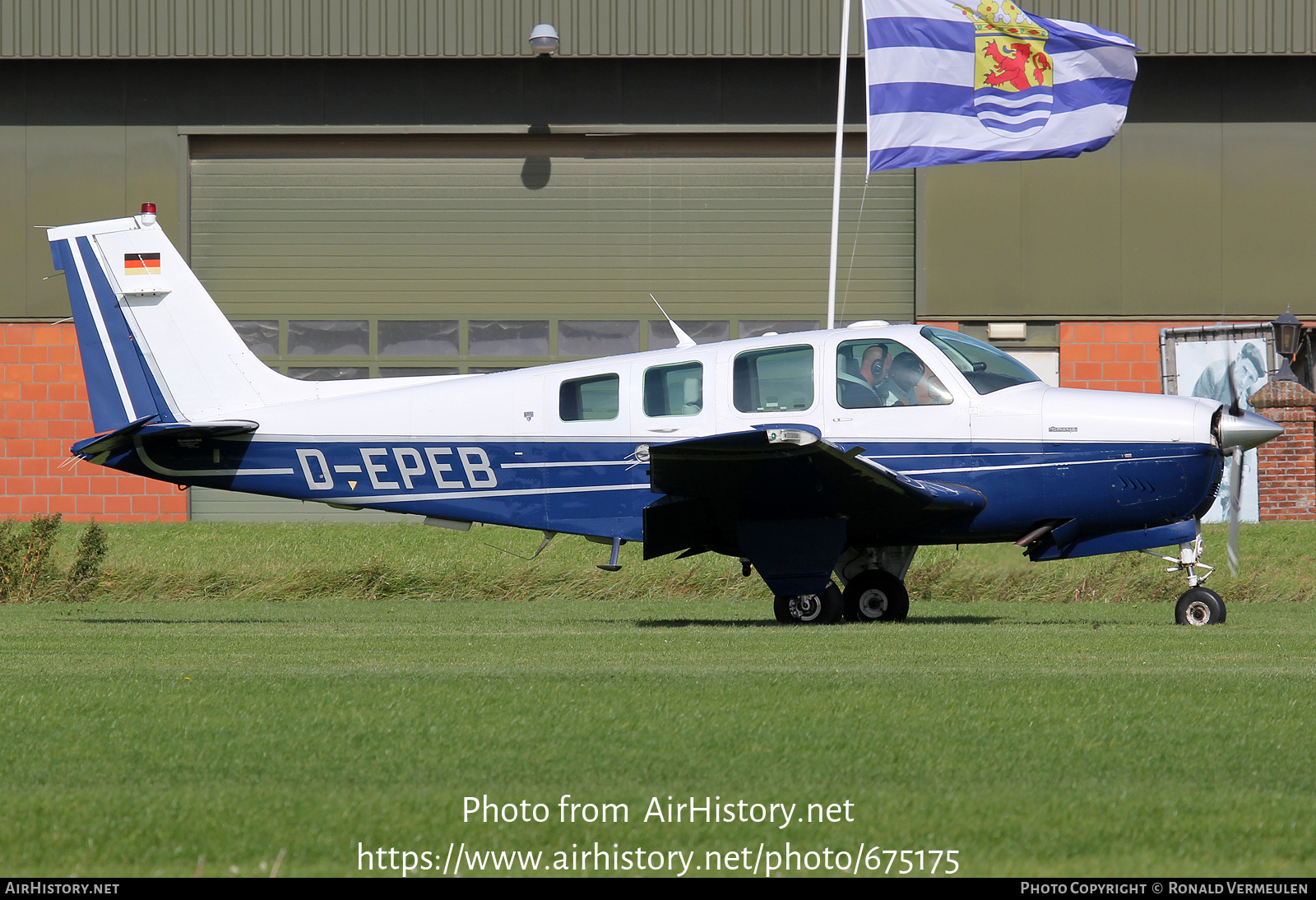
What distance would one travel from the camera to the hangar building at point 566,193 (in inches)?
811

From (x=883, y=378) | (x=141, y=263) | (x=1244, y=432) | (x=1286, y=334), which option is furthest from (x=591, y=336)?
(x=1244, y=432)

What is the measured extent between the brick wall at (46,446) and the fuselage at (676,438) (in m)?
10.7

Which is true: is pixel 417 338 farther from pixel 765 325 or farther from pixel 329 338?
pixel 765 325

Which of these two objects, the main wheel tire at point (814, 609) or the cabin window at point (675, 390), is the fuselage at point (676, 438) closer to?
the cabin window at point (675, 390)

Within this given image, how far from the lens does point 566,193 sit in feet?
70.4

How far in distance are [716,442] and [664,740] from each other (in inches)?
175

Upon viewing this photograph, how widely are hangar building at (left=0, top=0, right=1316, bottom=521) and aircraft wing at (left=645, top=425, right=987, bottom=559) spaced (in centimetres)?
1091

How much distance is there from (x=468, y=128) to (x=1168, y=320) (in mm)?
10747

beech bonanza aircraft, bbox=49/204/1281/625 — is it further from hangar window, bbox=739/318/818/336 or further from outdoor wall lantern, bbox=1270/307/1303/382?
hangar window, bbox=739/318/818/336

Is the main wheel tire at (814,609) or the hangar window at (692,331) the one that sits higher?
the hangar window at (692,331)

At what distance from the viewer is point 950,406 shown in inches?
408

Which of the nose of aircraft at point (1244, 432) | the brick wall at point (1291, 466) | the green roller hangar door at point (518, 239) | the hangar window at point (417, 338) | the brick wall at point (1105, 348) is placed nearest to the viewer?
the nose of aircraft at point (1244, 432)

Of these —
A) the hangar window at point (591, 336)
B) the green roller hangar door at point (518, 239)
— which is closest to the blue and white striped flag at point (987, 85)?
the green roller hangar door at point (518, 239)
